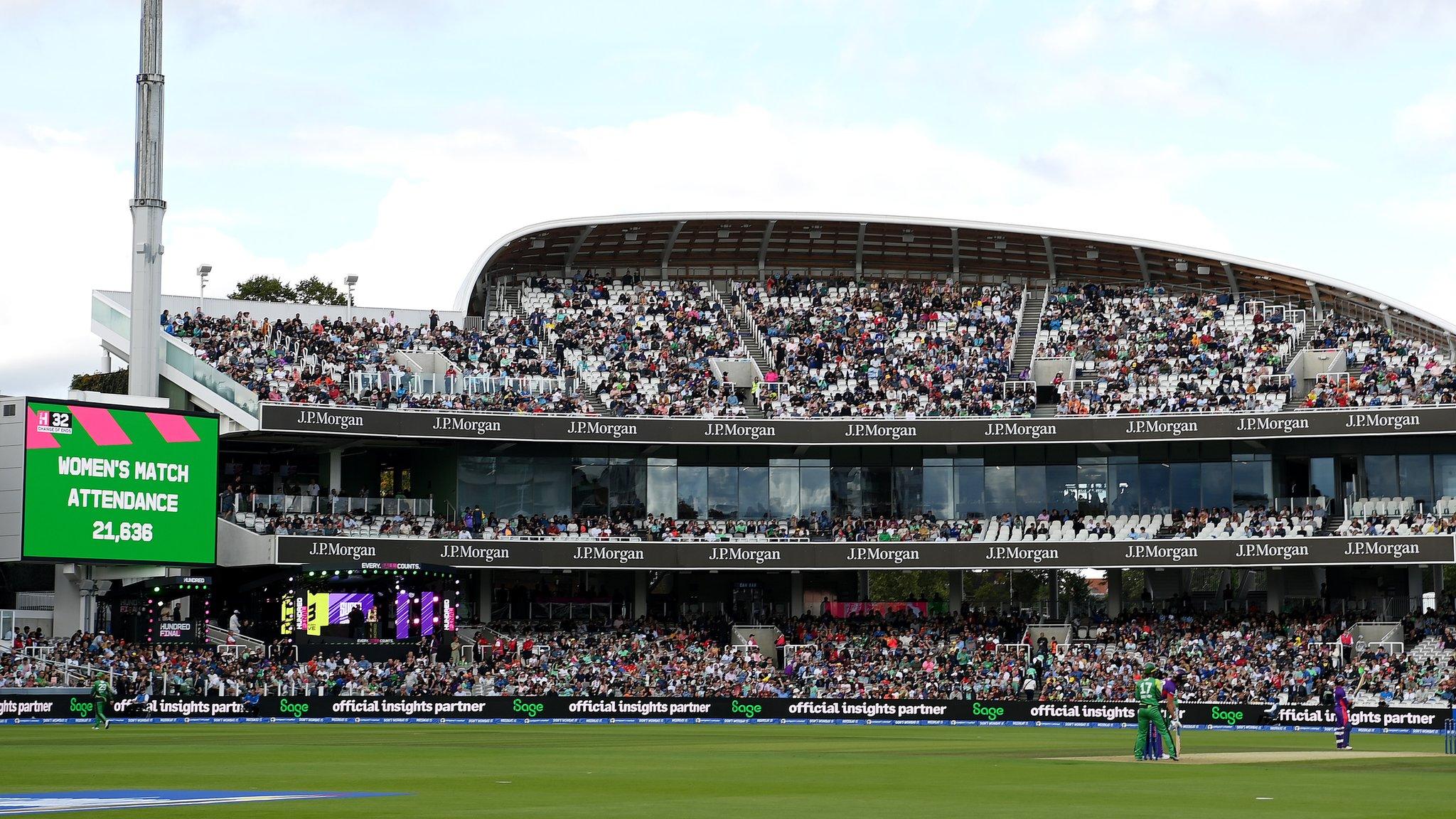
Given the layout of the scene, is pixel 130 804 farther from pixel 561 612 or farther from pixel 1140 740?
pixel 561 612

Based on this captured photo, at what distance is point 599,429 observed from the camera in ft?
205

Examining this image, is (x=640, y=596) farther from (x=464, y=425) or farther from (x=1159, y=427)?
(x=1159, y=427)

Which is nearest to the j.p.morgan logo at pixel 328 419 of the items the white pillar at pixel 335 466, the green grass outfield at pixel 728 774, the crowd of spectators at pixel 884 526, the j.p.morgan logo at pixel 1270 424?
the crowd of spectators at pixel 884 526

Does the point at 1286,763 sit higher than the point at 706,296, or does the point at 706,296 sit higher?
the point at 706,296

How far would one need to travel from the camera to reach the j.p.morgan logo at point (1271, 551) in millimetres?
60375

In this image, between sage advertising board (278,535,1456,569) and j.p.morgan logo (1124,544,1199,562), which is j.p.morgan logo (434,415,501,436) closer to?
sage advertising board (278,535,1456,569)

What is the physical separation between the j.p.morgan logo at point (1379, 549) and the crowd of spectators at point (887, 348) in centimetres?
1200

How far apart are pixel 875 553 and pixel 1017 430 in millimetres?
6689

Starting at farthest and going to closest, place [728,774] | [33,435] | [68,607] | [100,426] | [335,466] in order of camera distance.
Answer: [335,466] → [68,607] → [100,426] → [33,435] → [728,774]

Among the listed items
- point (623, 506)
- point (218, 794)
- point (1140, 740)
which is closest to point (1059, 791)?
point (1140, 740)

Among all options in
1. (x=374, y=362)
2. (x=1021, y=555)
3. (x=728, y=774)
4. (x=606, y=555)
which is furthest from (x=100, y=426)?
(x=728, y=774)

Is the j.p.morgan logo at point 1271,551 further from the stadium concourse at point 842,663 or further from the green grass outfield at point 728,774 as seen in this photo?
the green grass outfield at point 728,774

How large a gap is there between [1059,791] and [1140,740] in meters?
7.25

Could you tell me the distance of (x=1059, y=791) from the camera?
20.7 metres
